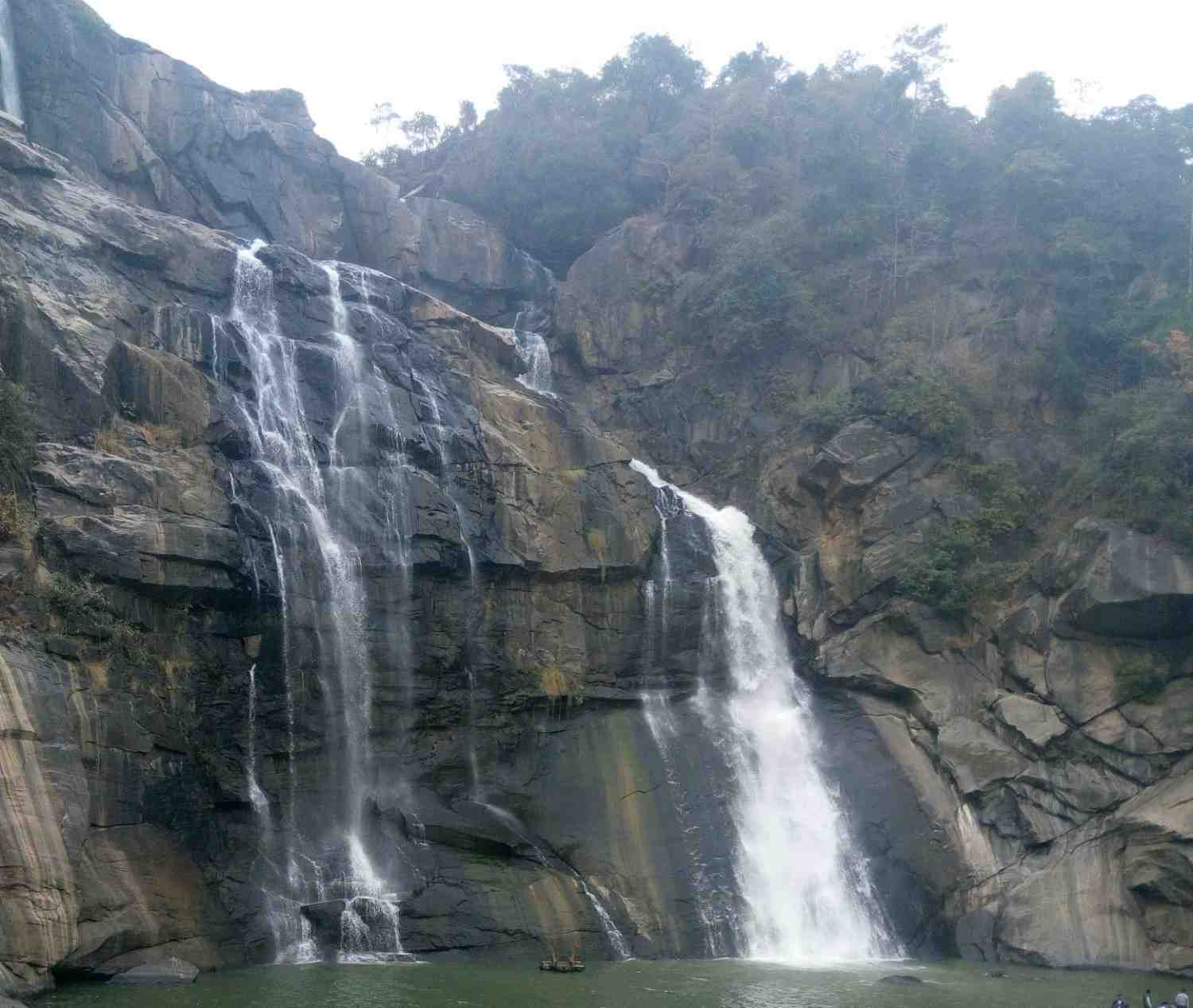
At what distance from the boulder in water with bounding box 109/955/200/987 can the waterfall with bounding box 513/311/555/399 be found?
23720mm

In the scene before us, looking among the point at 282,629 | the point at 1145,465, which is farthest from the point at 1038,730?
the point at 282,629

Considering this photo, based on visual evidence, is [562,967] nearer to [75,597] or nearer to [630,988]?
[630,988]

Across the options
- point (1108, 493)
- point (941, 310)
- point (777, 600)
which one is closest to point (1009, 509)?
point (1108, 493)

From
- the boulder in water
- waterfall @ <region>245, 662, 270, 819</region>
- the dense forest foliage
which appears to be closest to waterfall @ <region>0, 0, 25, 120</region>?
the dense forest foliage

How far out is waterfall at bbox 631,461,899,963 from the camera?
26.6m

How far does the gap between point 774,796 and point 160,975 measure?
15.1 metres

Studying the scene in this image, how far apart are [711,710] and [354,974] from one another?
12.6 m

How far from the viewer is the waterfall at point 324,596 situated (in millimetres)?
24125

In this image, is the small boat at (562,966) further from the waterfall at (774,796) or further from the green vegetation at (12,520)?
the green vegetation at (12,520)

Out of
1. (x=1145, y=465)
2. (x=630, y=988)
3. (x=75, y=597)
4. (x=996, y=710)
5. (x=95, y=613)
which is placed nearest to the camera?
(x=630, y=988)

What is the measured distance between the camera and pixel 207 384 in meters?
28.4

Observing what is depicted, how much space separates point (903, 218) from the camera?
42531mm

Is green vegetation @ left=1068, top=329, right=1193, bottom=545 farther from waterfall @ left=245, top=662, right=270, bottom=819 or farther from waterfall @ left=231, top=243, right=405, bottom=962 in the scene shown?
waterfall @ left=245, top=662, right=270, bottom=819

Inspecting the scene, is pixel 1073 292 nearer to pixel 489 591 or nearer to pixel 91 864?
pixel 489 591
